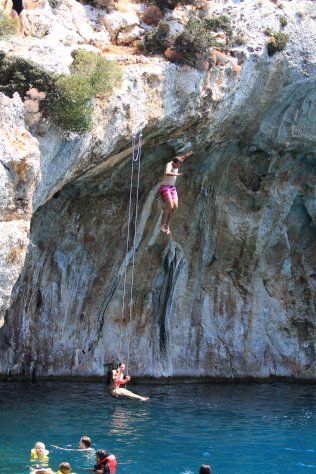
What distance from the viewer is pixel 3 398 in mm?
31094

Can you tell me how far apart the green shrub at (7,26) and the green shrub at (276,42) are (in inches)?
373

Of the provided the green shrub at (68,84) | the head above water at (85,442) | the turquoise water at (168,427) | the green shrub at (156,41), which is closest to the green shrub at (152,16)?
the green shrub at (156,41)

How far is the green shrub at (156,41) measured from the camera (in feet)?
98.0

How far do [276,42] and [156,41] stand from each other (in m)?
4.47

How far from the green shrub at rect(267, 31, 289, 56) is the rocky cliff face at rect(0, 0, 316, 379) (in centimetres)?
27

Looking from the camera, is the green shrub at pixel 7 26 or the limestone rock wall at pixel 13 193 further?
the green shrub at pixel 7 26

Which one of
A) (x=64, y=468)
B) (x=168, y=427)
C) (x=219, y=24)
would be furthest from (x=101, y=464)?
(x=219, y=24)

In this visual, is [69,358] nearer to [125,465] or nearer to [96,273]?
[96,273]

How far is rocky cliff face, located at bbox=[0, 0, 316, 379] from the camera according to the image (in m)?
30.8

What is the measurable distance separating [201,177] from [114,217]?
151 inches

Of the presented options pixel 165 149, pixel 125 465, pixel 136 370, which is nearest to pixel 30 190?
pixel 125 465

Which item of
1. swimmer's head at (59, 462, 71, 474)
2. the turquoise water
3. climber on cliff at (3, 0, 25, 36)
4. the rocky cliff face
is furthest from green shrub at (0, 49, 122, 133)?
swimmer's head at (59, 462, 71, 474)

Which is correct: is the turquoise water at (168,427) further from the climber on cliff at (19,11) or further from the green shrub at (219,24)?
the green shrub at (219,24)

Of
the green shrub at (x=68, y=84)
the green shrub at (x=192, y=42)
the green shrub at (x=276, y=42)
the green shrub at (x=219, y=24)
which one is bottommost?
the green shrub at (x=68, y=84)
